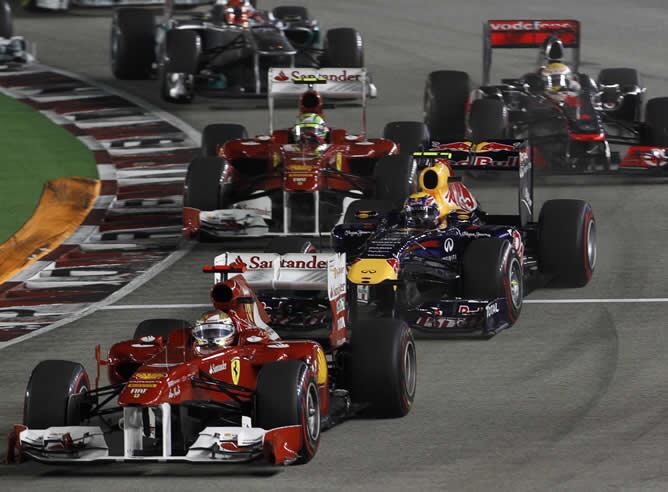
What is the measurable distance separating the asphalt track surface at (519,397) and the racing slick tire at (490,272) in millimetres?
476

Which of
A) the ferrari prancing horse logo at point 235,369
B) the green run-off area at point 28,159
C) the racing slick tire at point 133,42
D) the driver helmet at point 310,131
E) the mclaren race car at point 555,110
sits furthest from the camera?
the racing slick tire at point 133,42

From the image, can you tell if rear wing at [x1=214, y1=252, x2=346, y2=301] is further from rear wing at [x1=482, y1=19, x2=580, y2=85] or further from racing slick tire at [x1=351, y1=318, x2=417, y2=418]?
rear wing at [x1=482, y1=19, x2=580, y2=85]

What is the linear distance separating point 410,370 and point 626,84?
1571 centimetres

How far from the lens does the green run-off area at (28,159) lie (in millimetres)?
27541

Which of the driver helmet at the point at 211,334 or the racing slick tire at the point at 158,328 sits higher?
the driver helmet at the point at 211,334

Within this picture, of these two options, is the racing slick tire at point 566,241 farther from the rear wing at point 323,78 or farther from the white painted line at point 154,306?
the rear wing at point 323,78

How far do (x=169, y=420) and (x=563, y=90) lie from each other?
1612 cm

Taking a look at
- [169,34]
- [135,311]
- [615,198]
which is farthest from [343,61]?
[135,311]

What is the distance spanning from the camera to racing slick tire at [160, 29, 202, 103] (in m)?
33.3

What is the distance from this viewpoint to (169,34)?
110 ft

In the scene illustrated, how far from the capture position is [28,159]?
3122cm

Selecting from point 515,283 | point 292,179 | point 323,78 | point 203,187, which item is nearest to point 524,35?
point 323,78

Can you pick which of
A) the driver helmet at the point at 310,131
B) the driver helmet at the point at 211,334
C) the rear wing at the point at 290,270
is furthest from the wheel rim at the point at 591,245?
the driver helmet at the point at 211,334

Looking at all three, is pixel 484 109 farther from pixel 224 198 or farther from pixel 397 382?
pixel 397 382
